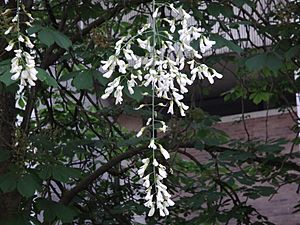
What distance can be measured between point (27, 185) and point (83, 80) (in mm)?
522

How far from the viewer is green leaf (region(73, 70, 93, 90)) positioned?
2.38 m

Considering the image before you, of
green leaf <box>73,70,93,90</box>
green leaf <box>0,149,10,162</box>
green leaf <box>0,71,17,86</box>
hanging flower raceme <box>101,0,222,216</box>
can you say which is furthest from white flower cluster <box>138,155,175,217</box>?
green leaf <box>0,149,10,162</box>

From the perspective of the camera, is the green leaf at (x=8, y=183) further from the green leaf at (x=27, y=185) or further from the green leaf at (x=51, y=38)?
the green leaf at (x=51, y=38)

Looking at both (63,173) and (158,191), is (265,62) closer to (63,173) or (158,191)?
(63,173)

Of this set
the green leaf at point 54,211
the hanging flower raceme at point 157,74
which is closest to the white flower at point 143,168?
the hanging flower raceme at point 157,74

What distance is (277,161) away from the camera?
3.69 meters

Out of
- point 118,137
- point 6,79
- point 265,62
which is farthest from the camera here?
point 118,137

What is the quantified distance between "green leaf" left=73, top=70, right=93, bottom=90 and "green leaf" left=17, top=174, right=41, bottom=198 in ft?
1.60

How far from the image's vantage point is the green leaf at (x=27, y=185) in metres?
2.54

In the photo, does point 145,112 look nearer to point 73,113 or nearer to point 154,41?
point 73,113

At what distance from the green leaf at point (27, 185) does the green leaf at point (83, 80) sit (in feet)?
1.60

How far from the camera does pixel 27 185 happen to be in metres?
2.56

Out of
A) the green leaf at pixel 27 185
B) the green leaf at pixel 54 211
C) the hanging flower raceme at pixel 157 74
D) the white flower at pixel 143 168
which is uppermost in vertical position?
the hanging flower raceme at pixel 157 74

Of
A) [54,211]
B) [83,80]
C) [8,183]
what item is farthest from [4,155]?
[83,80]
